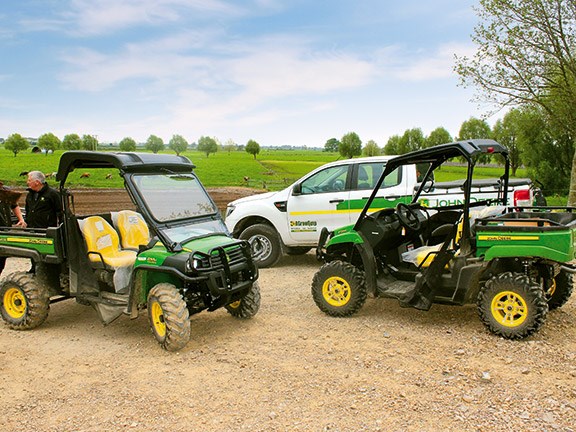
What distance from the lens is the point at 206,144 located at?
10394cm

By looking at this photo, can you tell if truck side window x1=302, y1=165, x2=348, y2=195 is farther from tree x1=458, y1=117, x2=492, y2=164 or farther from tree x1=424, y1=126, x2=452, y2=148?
tree x1=424, y1=126, x2=452, y2=148

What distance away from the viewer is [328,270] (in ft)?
22.6

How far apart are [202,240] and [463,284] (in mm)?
2934

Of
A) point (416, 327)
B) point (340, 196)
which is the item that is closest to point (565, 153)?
point (340, 196)

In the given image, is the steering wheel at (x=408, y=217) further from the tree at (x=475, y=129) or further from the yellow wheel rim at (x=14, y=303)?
the tree at (x=475, y=129)

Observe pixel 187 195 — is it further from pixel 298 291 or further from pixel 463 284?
pixel 463 284

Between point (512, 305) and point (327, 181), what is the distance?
5.09 meters

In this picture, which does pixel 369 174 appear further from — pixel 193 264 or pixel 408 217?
pixel 193 264

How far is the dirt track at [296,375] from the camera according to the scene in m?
4.25

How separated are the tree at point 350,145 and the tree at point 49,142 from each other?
48551mm

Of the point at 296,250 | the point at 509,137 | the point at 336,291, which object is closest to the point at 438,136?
the point at 509,137

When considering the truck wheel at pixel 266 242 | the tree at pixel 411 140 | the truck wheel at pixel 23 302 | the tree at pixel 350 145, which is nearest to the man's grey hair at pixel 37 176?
the truck wheel at pixel 23 302

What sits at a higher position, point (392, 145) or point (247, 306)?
point (392, 145)

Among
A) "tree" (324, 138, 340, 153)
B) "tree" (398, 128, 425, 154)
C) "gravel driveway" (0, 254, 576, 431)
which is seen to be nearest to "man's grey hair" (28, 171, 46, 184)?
"gravel driveway" (0, 254, 576, 431)
